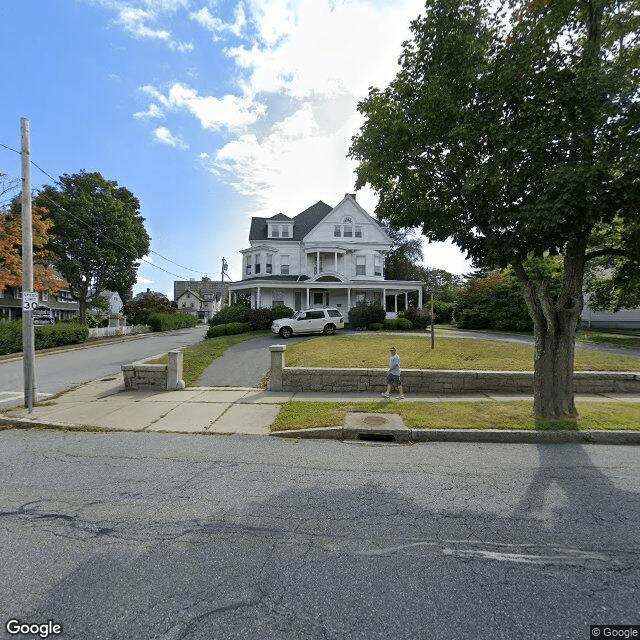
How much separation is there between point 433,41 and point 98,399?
11106 mm

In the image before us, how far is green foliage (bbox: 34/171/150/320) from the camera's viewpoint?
28109 mm

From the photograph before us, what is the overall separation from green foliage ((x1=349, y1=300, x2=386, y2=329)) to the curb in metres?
19.2

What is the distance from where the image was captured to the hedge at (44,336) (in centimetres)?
1933

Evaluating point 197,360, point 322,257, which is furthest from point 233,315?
point 197,360

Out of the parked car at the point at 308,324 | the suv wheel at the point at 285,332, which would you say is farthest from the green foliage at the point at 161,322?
the suv wheel at the point at 285,332

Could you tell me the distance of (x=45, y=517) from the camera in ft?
11.7

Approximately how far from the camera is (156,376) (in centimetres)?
1023

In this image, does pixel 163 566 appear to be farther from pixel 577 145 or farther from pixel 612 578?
pixel 577 145

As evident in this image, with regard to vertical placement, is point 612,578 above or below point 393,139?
below

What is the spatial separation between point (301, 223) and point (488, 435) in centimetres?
3113

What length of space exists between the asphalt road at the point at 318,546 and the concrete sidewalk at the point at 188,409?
4.90 ft

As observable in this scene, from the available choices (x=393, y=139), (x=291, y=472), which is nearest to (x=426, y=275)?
(x=393, y=139)

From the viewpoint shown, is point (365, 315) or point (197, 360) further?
point (365, 315)

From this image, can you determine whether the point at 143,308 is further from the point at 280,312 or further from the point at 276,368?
the point at 276,368
